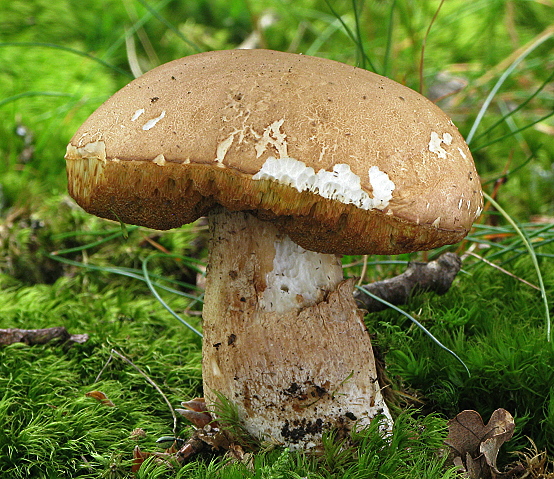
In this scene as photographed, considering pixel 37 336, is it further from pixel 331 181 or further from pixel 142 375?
pixel 331 181

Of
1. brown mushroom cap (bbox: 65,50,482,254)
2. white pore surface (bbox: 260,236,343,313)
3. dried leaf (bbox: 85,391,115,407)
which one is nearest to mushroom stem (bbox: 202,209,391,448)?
white pore surface (bbox: 260,236,343,313)

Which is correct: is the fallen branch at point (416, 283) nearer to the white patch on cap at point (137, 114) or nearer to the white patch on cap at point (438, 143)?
the white patch on cap at point (438, 143)

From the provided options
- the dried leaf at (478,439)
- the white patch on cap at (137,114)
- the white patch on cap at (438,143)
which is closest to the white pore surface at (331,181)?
the white patch on cap at (438,143)

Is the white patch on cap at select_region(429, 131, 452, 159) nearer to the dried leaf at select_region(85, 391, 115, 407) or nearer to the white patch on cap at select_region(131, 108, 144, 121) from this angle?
the white patch on cap at select_region(131, 108, 144, 121)

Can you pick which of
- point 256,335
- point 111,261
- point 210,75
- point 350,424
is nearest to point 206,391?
point 256,335

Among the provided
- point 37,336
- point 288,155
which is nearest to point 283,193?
point 288,155

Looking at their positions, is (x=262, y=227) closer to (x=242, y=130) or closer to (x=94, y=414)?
(x=242, y=130)
